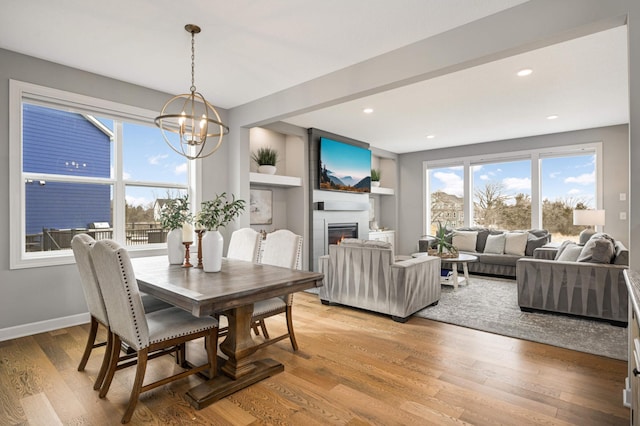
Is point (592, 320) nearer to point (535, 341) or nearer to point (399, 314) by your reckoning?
point (535, 341)

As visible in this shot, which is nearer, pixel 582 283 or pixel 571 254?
pixel 582 283

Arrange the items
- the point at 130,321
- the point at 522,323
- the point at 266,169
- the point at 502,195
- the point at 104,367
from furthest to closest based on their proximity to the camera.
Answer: the point at 502,195, the point at 266,169, the point at 522,323, the point at 104,367, the point at 130,321

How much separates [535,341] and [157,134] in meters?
4.54

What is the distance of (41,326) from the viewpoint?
321 centimetres


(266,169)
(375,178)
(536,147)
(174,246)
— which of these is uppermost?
(536,147)

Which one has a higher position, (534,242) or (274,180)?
(274,180)

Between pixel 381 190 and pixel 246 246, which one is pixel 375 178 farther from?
pixel 246 246

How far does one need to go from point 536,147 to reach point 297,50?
536 cm

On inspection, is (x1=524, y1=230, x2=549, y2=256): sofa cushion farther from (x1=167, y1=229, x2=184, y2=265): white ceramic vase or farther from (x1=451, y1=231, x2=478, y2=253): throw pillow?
(x1=167, y1=229, x2=184, y2=265): white ceramic vase

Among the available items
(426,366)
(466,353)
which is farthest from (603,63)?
(426,366)

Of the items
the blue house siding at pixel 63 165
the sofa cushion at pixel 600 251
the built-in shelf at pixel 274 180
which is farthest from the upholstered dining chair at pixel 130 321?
the sofa cushion at pixel 600 251

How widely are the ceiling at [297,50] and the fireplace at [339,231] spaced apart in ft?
7.26

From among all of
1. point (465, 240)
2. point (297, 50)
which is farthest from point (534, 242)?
point (297, 50)

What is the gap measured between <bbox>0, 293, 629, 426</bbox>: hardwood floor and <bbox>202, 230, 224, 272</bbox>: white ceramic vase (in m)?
0.77
